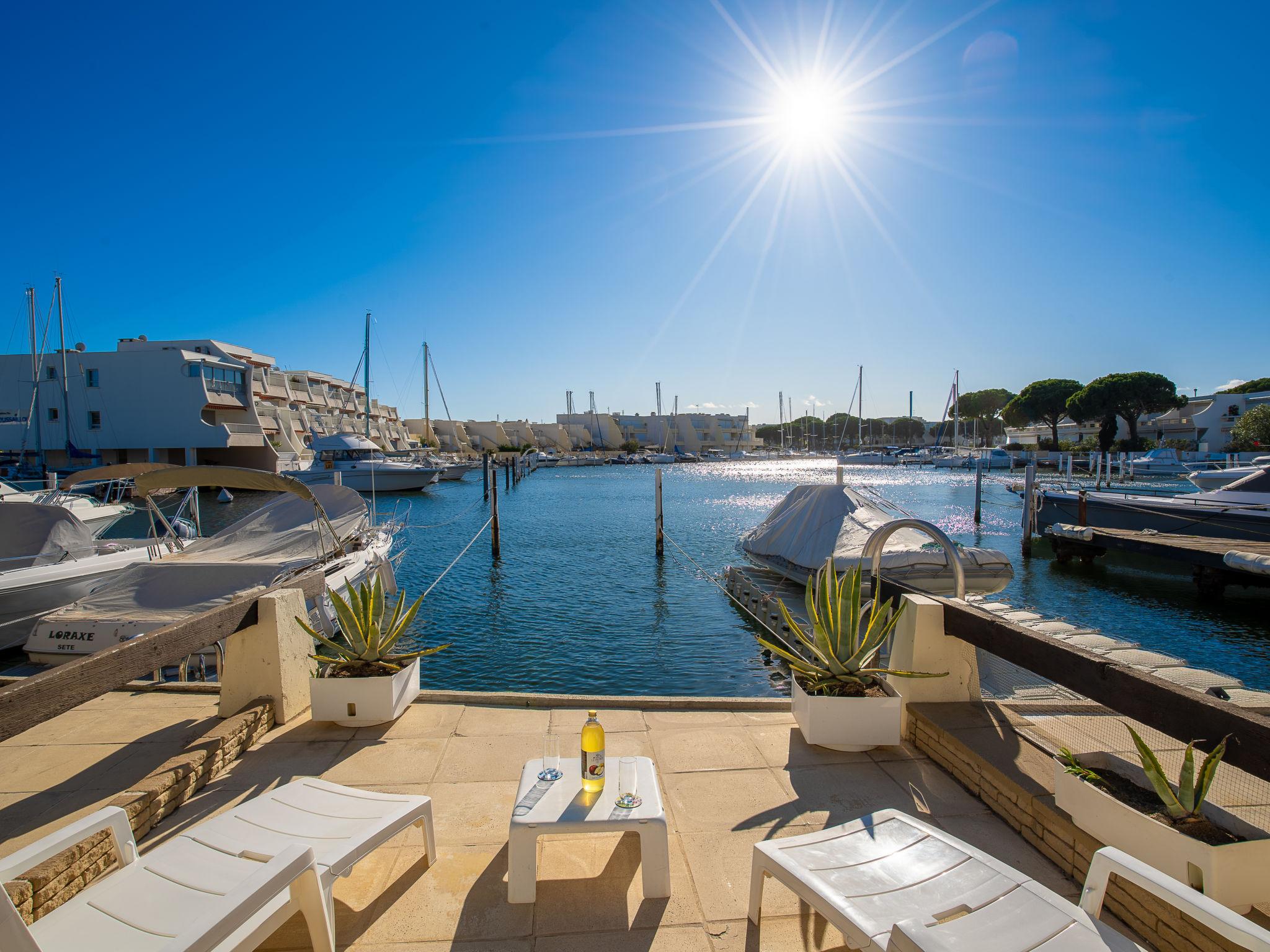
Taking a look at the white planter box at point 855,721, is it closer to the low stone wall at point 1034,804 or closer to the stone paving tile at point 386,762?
the low stone wall at point 1034,804

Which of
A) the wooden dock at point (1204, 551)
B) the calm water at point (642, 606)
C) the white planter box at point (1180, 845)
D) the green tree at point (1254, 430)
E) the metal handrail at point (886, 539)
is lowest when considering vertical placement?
the calm water at point (642, 606)

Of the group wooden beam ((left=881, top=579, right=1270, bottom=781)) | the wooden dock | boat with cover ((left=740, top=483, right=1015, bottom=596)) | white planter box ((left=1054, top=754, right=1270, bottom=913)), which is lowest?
the wooden dock

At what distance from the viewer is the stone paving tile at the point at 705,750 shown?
406 centimetres

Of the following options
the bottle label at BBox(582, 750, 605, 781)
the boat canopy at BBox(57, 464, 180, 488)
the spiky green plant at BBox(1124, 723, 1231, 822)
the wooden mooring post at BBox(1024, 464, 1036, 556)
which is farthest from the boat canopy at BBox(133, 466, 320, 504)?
the wooden mooring post at BBox(1024, 464, 1036, 556)

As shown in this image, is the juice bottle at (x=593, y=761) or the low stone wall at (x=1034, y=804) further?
the juice bottle at (x=593, y=761)

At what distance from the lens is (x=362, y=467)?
142 feet

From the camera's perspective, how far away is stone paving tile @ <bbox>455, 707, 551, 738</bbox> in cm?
451

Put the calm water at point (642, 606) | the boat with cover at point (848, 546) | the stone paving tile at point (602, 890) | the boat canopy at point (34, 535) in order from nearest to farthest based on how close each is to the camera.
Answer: the stone paving tile at point (602, 890) → the calm water at point (642, 606) → the boat canopy at point (34, 535) → the boat with cover at point (848, 546)

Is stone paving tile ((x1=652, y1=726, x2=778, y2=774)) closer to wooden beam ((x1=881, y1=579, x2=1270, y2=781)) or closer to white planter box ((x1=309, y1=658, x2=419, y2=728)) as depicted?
wooden beam ((x1=881, y1=579, x2=1270, y2=781))

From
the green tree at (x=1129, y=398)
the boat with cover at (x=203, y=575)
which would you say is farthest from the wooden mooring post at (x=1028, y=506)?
the green tree at (x=1129, y=398)

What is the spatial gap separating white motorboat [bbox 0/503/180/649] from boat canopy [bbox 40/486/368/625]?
1.27m

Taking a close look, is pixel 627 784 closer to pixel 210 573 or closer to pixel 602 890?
pixel 602 890

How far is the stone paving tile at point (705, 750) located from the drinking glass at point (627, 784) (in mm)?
949

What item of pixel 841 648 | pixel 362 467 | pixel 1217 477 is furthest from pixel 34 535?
pixel 1217 477
